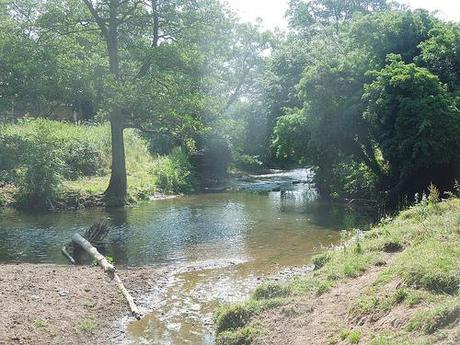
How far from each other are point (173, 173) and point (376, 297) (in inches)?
1060


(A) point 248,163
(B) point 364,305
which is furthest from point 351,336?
(A) point 248,163

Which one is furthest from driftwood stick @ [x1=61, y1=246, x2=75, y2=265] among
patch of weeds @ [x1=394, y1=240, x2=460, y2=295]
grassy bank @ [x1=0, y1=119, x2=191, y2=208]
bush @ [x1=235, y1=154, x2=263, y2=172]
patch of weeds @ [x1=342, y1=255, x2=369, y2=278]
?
bush @ [x1=235, y1=154, x2=263, y2=172]

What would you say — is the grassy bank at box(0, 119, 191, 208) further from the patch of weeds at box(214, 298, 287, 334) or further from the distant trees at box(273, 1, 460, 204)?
the patch of weeds at box(214, 298, 287, 334)

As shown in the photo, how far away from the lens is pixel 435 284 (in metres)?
7.59

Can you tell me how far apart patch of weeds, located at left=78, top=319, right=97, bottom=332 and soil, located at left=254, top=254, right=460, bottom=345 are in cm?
324

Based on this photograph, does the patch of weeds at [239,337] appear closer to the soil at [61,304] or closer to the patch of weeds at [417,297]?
the soil at [61,304]

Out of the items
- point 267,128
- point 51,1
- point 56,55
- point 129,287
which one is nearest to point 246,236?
point 129,287

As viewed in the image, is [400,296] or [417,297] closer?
[417,297]

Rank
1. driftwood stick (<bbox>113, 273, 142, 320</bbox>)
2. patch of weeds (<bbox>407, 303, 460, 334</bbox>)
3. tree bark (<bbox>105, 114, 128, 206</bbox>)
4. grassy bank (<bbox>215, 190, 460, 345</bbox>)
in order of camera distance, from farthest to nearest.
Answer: tree bark (<bbox>105, 114, 128, 206</bbox>) < driftwood stick (<bbox>113, 273, 142, 320</bbox>) < grassy bank (<bbox>215, 190, 460, 345</bbox>) < patch of weeds (<bbox>407, 303, 460, 334</bbox>)

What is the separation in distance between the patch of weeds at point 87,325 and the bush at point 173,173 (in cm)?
2233

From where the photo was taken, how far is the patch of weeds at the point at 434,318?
643 centimetres

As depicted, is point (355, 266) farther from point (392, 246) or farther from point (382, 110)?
point (382, 110)

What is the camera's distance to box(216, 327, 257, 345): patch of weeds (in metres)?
8.29

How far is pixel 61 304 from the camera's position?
10383 millimetres
